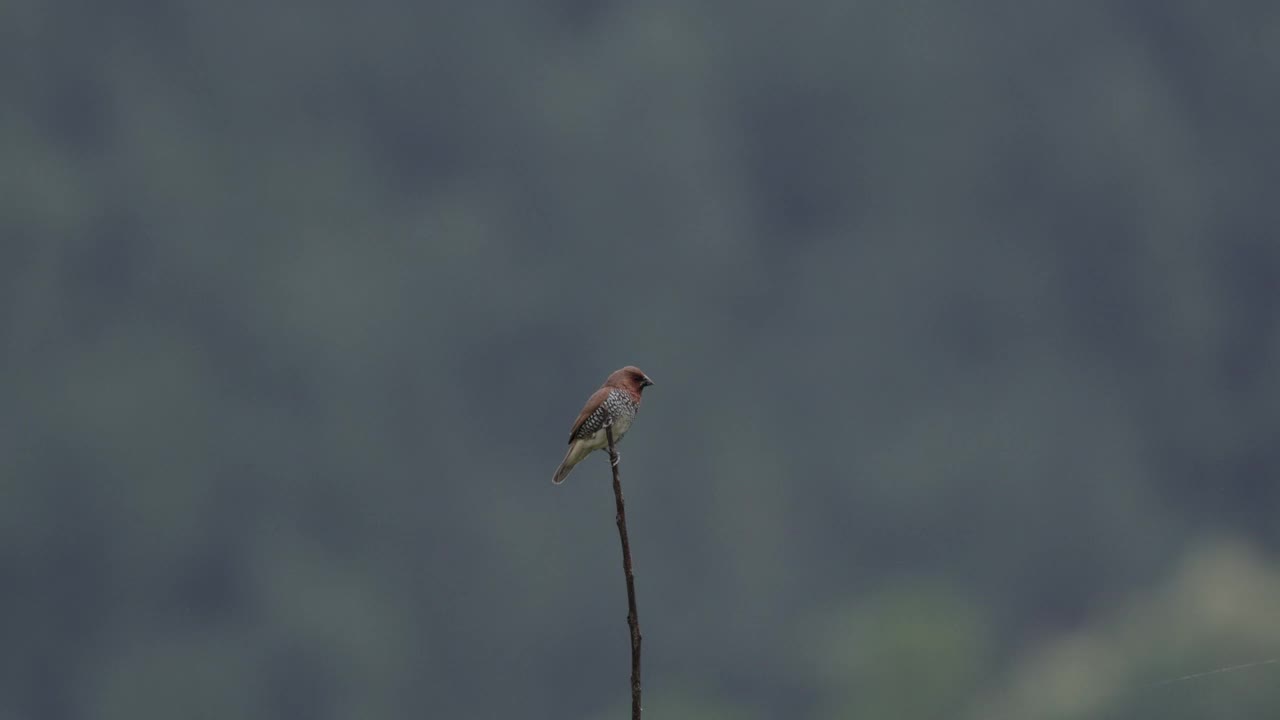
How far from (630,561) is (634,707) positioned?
120 centimetres

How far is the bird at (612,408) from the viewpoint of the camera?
15.6 m

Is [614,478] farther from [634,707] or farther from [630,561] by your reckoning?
[634,707]

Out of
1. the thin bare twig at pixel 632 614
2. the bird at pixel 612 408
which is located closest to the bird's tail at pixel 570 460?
the bird at pixel 612 408

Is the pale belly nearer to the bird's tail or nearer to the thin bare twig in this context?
the bird's tail

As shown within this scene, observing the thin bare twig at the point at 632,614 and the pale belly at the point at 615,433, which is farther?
the pale belly at the point at 615,433

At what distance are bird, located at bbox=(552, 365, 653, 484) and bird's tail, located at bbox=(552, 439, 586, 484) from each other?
0.09m

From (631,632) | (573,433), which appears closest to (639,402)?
(573,433)

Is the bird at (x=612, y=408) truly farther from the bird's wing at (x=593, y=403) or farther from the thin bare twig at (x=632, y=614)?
the thin bare twig at (x=632, y=614)

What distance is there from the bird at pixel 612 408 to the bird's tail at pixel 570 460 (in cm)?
9

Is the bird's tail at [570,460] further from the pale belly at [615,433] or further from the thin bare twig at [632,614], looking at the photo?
the thin bare twig at [632,614]

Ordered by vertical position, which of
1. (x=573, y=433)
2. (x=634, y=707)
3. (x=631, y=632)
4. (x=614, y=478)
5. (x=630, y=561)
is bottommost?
(x=634, y=707)

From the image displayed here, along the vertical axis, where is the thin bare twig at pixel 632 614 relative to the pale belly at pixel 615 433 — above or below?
below

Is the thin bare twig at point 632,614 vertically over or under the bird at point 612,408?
under

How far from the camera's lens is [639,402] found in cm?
1595
